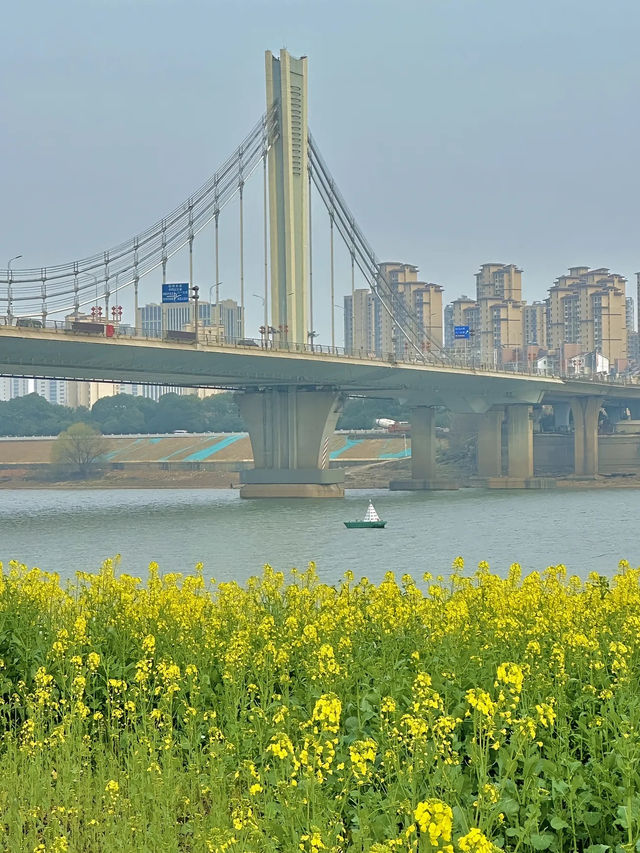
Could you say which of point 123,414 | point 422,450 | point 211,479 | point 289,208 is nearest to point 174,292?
point 289,208

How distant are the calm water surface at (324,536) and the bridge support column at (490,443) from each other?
82.0ft

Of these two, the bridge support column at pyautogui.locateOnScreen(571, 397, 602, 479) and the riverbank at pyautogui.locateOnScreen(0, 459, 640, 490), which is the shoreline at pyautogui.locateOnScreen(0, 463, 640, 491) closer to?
the riverbank at pyautogui.locateOnScreen(0, 459, 640, 490)

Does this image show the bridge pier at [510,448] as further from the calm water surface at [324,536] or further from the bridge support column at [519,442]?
the calm water surface at [324,536]

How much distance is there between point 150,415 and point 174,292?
94.7m

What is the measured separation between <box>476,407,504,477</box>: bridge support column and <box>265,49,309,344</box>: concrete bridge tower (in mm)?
30520

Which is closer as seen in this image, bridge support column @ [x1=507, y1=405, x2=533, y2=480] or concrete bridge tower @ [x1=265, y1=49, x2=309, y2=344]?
concrete bridge tower @ [x1=265, y1=49, x2=309, y2=344]

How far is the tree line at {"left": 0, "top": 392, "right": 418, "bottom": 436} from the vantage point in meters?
176

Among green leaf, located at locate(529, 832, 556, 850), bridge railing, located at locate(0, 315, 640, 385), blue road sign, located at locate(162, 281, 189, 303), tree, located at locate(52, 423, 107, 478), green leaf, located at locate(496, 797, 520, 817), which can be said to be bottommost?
green leaf, located at locate(529, 832, 556, 850)

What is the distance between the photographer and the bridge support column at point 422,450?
112 m

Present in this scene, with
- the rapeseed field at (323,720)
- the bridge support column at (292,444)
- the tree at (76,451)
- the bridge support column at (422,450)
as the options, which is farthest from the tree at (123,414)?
the rapeseed field at (323,720)

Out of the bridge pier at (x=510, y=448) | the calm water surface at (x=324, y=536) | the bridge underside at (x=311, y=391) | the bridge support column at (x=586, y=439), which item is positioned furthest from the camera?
the bridge support column at (x=586, y=439)

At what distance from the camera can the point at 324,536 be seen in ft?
185

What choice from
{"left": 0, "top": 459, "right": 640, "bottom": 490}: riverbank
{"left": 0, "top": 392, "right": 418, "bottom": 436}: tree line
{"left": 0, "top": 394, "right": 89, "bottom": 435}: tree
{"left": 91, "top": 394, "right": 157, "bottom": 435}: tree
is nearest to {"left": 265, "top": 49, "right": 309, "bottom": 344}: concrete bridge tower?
{"left": 0, "top": 459, "right": 640, "bottom": 490}: riverbank

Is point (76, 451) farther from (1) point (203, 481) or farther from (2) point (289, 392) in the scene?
(2) point (289, 392)
